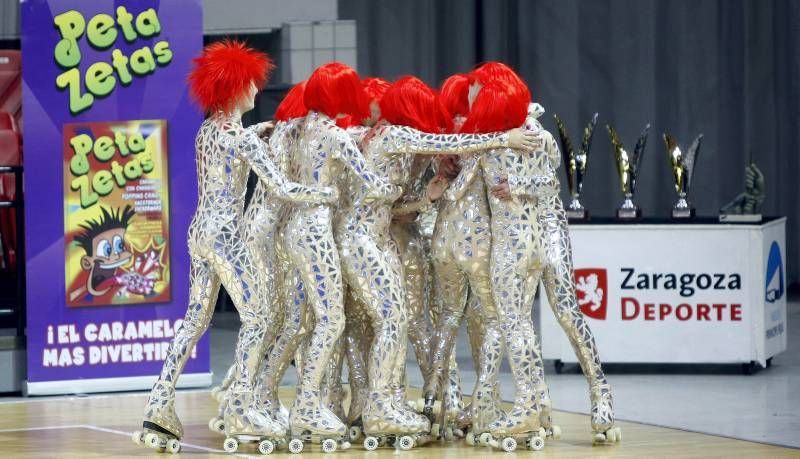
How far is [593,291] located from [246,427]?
3003 millimetres

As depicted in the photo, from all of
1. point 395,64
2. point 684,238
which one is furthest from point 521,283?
point 395,64

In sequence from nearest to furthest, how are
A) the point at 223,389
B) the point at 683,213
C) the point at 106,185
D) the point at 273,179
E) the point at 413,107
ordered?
the point at 273,179, the point at 413,107, the point at 223,389, the point at 106,185, the point at 683,213

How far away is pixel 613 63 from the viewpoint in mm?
13461

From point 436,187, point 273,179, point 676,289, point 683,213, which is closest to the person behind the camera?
point 273,179

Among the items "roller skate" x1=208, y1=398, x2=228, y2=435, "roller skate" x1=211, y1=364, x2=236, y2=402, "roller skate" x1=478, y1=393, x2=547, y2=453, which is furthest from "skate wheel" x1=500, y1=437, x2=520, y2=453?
"roller skate" x1=211, y1=364, x2=236, y2=402

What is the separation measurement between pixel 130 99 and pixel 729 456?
382 cm

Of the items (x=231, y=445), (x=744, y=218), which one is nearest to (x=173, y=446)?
(x=231, y=445)

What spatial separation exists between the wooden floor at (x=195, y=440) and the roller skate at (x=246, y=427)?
7 cm

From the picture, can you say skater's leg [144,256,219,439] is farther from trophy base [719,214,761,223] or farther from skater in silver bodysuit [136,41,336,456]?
trophy base [719,214,761,223]

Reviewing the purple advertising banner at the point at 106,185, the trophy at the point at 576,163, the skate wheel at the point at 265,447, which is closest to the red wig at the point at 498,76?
the skate wheel at the point at 265,447

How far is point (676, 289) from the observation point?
28.8ft

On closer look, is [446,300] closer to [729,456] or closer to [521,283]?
[521,283]

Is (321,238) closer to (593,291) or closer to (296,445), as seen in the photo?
(296,445)

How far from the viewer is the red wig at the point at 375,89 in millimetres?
6789
